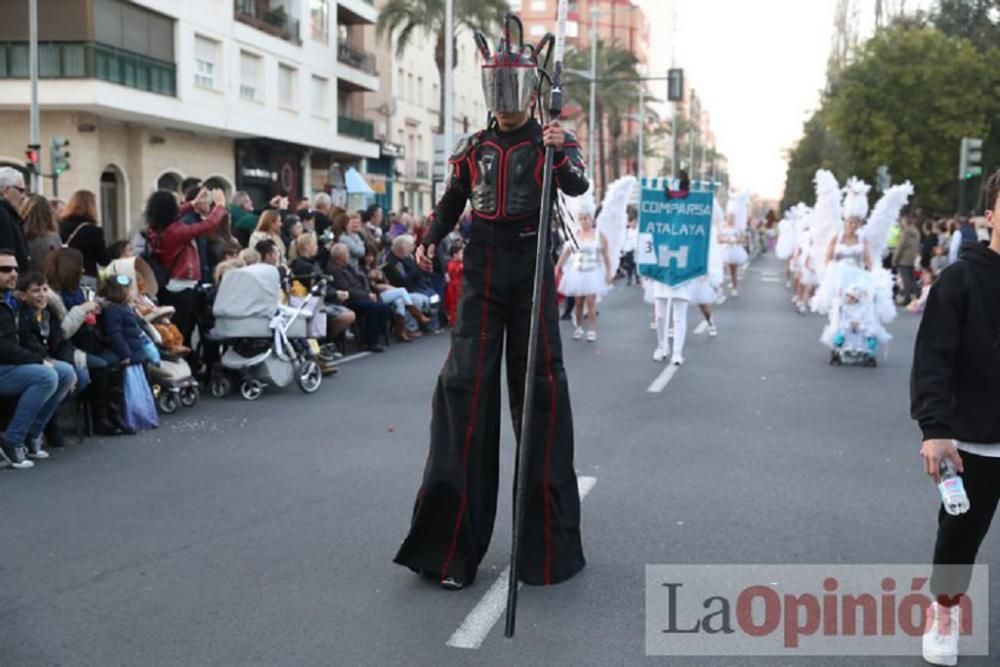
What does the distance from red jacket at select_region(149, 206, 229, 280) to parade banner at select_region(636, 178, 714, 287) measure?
17.6 ft

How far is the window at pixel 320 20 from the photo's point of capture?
41688mm

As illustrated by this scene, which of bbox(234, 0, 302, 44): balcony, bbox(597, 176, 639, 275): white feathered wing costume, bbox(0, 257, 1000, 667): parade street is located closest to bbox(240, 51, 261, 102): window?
bbox(234, 0, 302, 44): balcony

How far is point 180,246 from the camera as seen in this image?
448 inches

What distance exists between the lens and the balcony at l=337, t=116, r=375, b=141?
45.6 m

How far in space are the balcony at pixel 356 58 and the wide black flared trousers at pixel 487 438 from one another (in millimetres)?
40918

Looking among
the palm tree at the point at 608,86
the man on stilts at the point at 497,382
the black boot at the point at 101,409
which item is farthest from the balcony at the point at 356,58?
the man on stilts at the point at 497,382

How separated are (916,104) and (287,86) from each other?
22039mm

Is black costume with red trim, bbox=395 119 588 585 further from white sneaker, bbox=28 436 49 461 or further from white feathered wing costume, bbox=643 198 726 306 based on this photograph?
white feathered wing costume, bbox=643 198 726 306

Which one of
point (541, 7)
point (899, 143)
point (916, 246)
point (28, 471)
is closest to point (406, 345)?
point (28, 471)

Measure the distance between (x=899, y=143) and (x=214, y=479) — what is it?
3754 centimetres

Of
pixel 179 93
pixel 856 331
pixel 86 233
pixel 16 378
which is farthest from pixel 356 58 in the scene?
pixel 16 378

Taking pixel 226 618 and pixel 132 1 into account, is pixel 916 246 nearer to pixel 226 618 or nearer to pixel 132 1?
pixel 132 1

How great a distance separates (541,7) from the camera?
10638 centimetres

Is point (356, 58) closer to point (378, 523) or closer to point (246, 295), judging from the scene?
point (246, 295)
